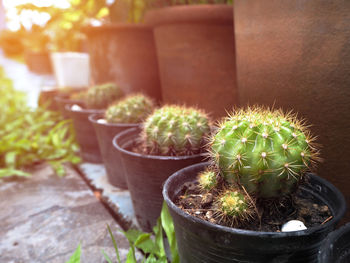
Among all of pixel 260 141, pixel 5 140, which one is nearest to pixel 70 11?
pixel 5 140

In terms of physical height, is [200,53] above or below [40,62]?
above

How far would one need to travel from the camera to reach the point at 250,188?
0.93 metres

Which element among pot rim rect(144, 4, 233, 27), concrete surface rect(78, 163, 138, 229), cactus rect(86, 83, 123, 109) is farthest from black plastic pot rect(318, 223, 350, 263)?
Result: cactus rect(86, 83, 123, 109)

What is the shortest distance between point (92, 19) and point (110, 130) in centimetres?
254

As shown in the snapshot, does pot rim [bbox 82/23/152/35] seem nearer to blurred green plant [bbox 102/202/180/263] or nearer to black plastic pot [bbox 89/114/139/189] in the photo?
black plastic pot [bbox 89/114/139/189]

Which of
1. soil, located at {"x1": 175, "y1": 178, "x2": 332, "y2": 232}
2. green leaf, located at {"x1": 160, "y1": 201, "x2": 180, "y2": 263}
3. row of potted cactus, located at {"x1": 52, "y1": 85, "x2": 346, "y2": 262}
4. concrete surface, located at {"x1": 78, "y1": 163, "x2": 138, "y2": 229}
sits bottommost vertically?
concrete surface, located at {"x1": 78, "y1": 163, "x2": 138, "y2": 229}

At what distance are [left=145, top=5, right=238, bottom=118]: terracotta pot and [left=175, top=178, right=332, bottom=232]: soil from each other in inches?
48.6

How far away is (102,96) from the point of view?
2.63 metres

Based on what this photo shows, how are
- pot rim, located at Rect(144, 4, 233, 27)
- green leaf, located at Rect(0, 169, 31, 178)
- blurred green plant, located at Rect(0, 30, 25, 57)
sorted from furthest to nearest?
blurred green plant, located at Rect(0, 30, 25, 57) → green leaf, located at Rect(0, 169, 31, 178) → pot rim, located at Rect(144, 4, 233, 27)

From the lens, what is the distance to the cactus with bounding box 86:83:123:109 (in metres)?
2.65

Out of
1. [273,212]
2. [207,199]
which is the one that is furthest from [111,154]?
[273,212]

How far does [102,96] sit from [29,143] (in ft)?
2.82

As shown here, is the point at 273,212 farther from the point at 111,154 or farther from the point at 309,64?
the point at 111,154

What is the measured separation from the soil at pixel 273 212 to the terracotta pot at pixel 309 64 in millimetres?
285
